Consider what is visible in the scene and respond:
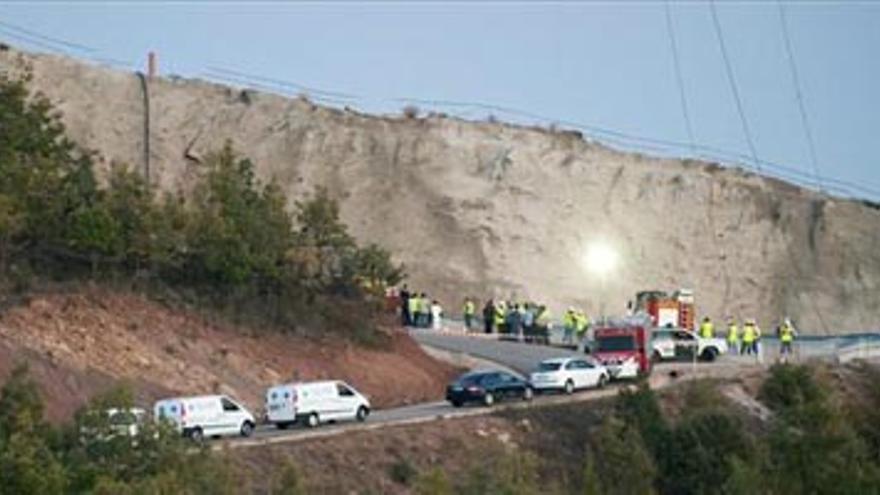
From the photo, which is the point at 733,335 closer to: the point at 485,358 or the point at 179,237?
the point at 485,358

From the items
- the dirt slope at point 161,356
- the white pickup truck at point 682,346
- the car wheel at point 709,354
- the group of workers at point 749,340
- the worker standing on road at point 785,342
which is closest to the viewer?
the dirt slope at point 161,356

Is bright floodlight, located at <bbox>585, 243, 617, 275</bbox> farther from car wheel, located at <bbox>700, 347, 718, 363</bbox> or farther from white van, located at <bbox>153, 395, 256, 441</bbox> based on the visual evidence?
white van, located at <bbox>153, 395, 256, 441</bbox>

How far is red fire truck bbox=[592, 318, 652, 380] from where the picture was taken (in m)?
64.7

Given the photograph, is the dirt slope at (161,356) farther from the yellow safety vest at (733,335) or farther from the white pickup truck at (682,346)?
the yellow safety vest at (733,335)

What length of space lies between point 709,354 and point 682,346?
118 centimetres

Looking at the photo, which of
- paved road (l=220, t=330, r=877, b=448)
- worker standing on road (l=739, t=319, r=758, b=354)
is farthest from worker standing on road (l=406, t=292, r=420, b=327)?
worker standing on road (l=739, t=319, r=758, b=354)

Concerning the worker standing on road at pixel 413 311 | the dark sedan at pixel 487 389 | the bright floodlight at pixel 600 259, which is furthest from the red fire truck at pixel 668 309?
the dark sedan at pixel 487 389

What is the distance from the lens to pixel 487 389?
5797 cm

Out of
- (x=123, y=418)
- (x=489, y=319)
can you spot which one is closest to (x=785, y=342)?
(x=489, y=319)

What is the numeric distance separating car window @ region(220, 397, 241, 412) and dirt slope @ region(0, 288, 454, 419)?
342 centimetres

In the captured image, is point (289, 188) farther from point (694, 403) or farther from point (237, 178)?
point (694, 403)

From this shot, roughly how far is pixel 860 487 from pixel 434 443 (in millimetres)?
10250

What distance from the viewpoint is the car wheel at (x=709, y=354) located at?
71.7 metres

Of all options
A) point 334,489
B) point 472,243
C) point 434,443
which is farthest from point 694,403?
point 472,243
